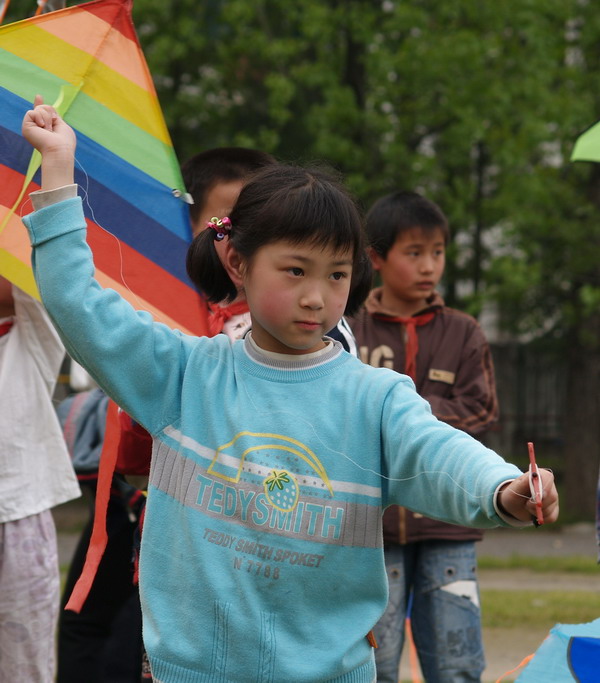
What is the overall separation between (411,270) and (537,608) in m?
3.76

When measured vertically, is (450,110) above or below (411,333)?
above

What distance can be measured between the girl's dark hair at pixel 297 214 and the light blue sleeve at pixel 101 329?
278 millimetres

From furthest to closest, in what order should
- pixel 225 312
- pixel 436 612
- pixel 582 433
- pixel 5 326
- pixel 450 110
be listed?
pixel 582 433
pixel 450 110
pixel 436 612
pixel 5 326
pixel 225 312

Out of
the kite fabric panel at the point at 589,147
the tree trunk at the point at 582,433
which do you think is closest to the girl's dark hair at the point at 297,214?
the kite fabric panel at the point at 589,147

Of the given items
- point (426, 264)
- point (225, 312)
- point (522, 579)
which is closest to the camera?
point (225, 312)

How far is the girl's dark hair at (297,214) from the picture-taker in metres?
2.43

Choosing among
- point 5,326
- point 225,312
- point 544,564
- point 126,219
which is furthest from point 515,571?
point 126,219

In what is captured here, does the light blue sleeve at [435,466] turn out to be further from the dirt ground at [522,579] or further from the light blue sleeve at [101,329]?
the dirt ground at [522,579]

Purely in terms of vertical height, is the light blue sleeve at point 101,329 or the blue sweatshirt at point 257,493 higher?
the light blue sleeve at point 101,329

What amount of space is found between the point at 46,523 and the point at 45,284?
1.62 m

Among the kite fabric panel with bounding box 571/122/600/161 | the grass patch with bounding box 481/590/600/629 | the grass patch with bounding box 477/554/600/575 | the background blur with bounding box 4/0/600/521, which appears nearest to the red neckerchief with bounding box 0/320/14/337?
the kite fabric panel with bounding box 571/122/600/161

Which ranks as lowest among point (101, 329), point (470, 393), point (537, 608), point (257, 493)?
point (537, 608)

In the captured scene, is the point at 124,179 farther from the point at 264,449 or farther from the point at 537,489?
the point at 537,489

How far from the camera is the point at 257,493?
7.78ft
